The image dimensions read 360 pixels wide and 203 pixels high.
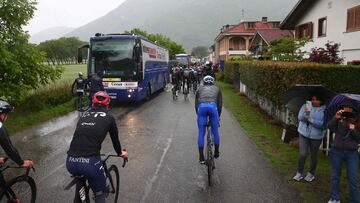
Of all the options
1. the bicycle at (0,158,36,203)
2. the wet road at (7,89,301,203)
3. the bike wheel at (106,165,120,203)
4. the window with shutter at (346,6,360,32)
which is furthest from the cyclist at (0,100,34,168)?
the window with shutter at (346,6,360,32)

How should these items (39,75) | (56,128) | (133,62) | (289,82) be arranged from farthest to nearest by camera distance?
1. (133,62)
2. (39,75)
3. (56,128)
4. (289,82)

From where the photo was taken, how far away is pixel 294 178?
7094mm

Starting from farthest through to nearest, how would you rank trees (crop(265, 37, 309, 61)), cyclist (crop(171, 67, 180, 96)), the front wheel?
cyclist (crop(171, 67, 180, 96)), trees (crop(265, 37, 309, 61)), the front wheel

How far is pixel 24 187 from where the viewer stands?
16.9ft

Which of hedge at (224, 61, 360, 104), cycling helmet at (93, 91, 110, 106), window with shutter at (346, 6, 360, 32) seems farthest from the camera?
window with shutter at (346, 6, 360, 32)

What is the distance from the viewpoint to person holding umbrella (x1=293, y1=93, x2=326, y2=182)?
6.71m

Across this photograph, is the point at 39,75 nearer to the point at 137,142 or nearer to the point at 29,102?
the point at 29,102

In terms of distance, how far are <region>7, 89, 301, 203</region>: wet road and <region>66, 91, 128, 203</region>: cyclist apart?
1820mm

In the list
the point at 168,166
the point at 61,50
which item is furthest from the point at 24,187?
→ the point at 61,50

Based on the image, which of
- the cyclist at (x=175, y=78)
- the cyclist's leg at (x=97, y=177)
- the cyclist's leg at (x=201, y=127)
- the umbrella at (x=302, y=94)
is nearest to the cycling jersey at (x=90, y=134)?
the cyclist's leg at (x=97, y=177)

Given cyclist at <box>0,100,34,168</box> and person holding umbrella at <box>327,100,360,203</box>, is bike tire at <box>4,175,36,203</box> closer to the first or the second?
cyclist at <box>0,100,34,168</box>

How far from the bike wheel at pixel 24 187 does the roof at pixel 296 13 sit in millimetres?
22945

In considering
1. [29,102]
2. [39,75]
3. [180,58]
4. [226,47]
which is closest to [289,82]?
[39,75]

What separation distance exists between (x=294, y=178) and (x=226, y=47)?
226ft
